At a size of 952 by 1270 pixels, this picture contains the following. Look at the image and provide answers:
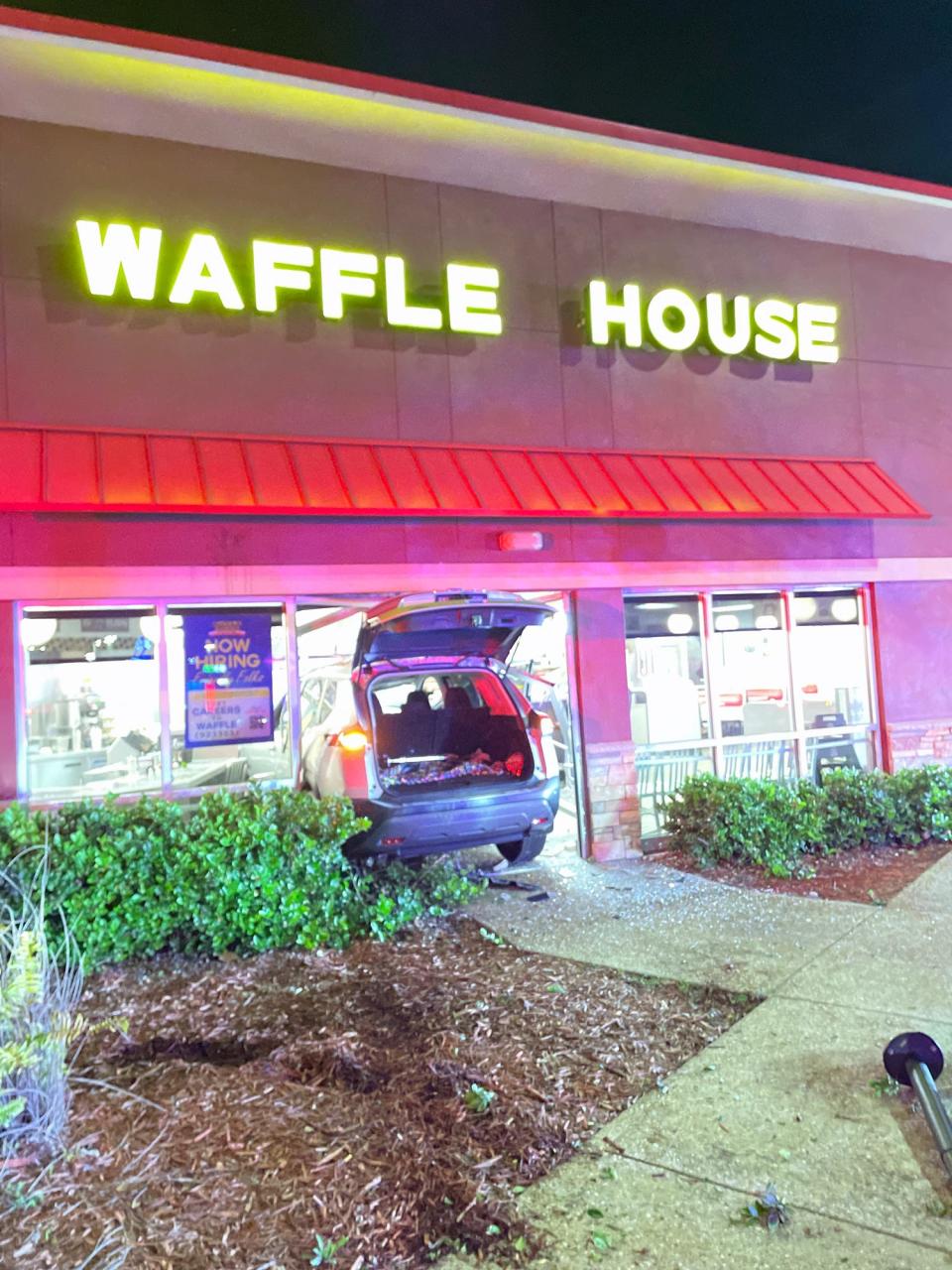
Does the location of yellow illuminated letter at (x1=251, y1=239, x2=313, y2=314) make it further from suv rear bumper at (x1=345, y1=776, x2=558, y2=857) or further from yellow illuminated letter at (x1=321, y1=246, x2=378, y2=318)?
suv rear bumper at (x1=345, y1=776, x2=558, y2=857)

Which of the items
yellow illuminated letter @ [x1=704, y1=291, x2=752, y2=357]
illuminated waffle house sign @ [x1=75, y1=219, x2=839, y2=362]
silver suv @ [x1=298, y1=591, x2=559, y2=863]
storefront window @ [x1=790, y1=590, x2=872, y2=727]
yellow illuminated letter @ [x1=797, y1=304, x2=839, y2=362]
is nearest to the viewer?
silver suv @ [x1=298, y1=591, x2=559, y2=863]

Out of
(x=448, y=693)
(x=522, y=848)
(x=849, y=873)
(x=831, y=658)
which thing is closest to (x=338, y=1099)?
(x=522, y=848)

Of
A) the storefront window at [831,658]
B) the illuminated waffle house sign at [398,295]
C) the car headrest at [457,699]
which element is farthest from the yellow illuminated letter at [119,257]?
the storefront window at [831,658]

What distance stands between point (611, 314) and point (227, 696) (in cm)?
562

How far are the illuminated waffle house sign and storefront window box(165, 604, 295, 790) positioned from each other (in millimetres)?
2942

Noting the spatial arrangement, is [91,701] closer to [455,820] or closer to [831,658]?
[455,820]

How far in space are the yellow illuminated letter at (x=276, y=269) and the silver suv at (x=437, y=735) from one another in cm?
347

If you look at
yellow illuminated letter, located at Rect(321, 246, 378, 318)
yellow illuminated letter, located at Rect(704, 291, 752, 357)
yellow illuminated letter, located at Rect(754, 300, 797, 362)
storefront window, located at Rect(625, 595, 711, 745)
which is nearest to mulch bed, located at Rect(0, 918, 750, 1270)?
storefront window, located at Rect(625, 595, 711, 745)

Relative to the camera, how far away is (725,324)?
10.6 meters

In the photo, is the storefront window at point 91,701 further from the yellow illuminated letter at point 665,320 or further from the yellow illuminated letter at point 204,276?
the yellow illuminated letter at point 665,320

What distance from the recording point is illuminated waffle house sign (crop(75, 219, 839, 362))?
27.4 feet

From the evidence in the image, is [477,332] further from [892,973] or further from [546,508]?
[892,973]

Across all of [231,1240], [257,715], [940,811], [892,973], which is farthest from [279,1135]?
[940,811]

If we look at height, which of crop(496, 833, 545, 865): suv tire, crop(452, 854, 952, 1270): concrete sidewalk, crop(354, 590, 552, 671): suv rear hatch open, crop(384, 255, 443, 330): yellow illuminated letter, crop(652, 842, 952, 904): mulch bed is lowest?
crop(452, 854, 952, 1270): concrete sidewalk
